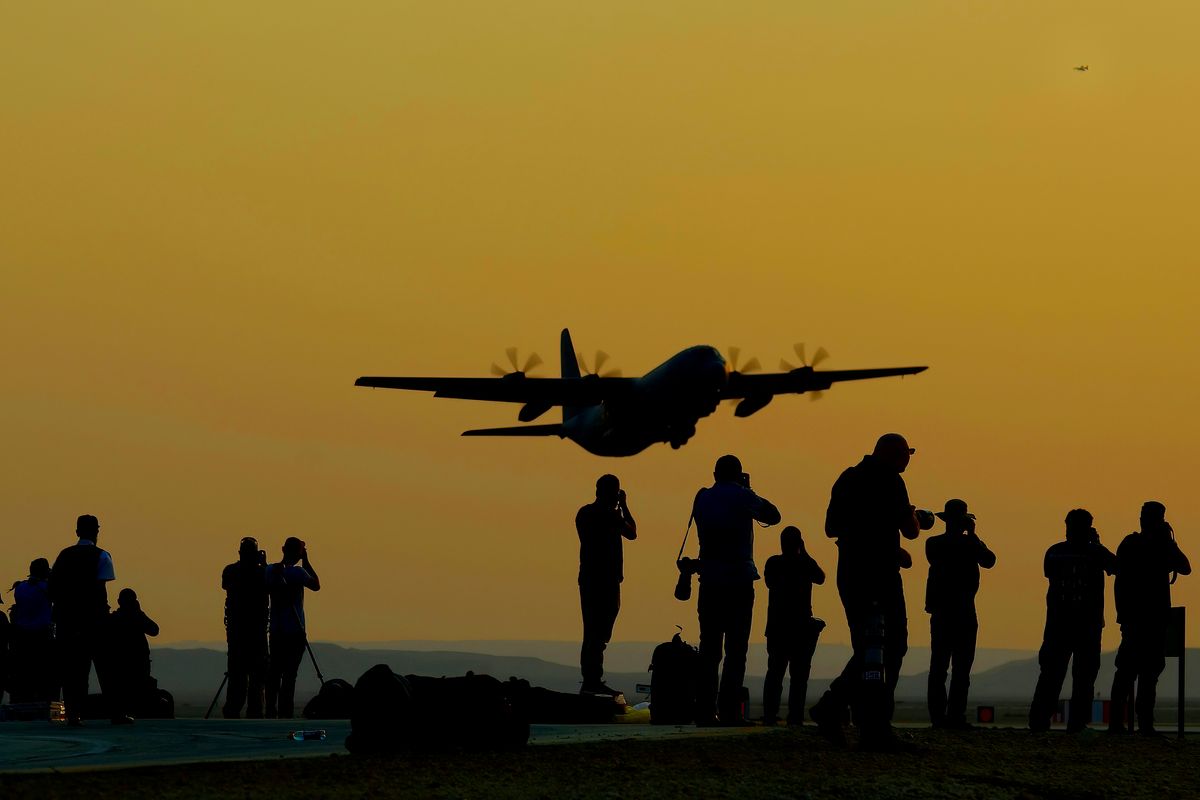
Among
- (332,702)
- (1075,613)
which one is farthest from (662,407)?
(332,702)

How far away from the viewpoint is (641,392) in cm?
4566

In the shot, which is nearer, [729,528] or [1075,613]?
[729,528]

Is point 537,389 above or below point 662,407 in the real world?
above

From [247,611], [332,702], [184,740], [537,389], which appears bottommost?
[184,740]

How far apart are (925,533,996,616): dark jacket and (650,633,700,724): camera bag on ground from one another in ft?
9.01

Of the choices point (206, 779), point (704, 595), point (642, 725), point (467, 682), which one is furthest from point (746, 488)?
point (206, 779)

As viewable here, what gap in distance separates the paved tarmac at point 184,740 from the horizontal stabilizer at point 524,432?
37596 mm

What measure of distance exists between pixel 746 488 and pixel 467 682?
3648 millimetres

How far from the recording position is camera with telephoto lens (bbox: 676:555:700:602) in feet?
46.8

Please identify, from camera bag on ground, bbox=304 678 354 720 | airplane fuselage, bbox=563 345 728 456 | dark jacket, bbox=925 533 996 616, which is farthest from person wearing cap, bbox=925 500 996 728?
airplane fuselage, bbox=563 345 728 456

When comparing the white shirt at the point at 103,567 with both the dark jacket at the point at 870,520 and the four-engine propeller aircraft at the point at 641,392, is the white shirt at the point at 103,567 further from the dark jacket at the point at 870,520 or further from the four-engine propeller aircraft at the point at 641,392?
the four-engine propeller aircraft at the point at 641,392

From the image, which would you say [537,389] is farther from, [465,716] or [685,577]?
[465,716]

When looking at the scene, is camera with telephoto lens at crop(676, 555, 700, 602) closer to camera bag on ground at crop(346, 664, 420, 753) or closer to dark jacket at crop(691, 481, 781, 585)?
dark jacket at crop(691, 481, 781, 585)

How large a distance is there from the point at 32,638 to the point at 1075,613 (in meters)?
12.3
